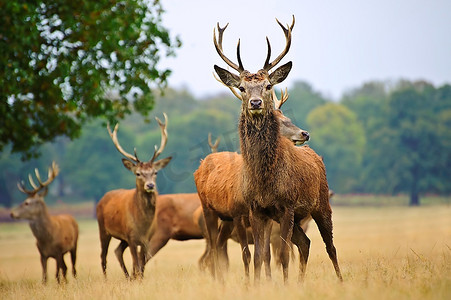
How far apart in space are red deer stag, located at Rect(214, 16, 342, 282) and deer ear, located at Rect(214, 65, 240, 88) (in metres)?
0.01

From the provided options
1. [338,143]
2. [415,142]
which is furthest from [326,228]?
[338,143]

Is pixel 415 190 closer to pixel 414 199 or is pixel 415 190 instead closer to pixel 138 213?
pixel 414 199

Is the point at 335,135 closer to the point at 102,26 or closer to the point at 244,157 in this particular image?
the point at 102,26

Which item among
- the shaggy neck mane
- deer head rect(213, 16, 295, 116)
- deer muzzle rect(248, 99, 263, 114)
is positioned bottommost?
the shaggy neck mane

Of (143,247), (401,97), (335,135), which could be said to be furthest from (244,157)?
(335,135)

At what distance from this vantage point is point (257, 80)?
7.09 m

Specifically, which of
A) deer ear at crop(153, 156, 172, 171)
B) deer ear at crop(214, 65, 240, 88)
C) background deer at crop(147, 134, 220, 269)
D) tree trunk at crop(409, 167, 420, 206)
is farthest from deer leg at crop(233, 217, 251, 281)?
tree trunk at crop(409, 167, 420, 206)

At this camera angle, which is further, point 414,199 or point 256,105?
point 414,199

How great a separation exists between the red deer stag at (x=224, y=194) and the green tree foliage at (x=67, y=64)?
3.88m

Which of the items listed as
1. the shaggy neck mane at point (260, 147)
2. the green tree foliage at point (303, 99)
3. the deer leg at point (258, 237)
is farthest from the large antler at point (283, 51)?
the green tree foliage at point (303, 99)

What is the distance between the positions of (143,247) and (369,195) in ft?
152

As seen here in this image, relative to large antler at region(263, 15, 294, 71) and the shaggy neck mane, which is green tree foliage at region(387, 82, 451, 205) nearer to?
large antler at region(263, 15, 294, 71)

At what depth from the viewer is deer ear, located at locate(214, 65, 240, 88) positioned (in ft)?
24.3

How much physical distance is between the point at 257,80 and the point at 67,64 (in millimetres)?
5608
